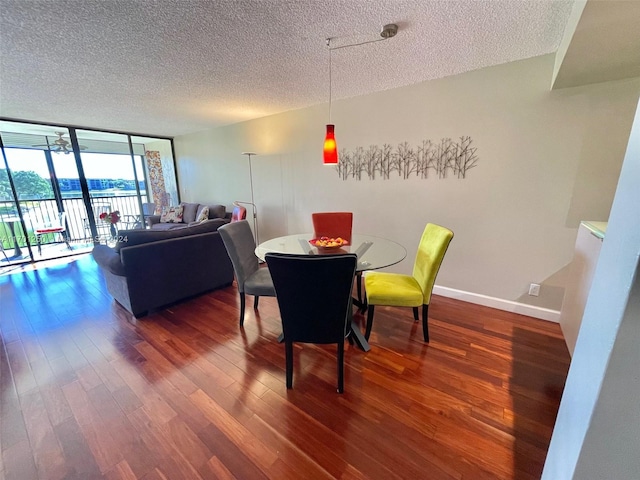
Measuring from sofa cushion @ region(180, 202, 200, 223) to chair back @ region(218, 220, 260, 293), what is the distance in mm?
3280

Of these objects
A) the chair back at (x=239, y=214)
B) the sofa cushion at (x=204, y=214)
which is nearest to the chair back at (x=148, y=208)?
the sofa cushion at (x=204, y=214)

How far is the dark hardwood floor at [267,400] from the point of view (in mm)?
1237

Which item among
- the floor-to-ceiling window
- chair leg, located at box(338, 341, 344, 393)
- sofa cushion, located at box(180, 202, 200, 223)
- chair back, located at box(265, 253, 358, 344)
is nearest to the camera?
chair back, located at box(265, 253, 358, 344)

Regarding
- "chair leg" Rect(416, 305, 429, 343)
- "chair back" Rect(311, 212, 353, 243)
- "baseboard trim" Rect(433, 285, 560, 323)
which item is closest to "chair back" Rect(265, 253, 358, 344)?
"chair leg" Rect(416, 305, 429, 343)

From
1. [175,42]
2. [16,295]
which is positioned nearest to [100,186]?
[16,295]

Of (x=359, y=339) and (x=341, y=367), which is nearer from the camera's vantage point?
(x=341, y=367)

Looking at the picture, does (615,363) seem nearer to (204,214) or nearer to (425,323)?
(425,323)

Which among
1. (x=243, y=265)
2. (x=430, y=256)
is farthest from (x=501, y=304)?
(x=243, y=265)

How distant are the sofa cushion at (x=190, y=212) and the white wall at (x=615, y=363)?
18.6 feet

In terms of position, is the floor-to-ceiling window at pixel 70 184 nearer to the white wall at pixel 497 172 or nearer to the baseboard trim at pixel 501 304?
the white wall at pixel 497 172

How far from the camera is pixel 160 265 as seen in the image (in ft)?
8.55

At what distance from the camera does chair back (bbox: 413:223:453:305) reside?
186 cm

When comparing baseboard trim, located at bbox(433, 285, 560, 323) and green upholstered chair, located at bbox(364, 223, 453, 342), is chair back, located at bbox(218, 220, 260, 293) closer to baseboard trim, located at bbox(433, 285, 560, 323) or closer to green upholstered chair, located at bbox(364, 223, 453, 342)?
green upholstered chair, located at bbox(364, 223, 453, 342)

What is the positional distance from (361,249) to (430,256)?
0.56 metres
